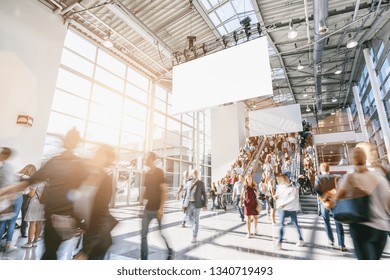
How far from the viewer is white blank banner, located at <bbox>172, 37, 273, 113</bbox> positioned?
17.1 feet

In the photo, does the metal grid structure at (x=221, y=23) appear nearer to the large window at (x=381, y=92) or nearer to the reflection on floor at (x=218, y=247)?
the large window at (x=381, y=92)

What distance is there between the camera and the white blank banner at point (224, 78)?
5.20 meters

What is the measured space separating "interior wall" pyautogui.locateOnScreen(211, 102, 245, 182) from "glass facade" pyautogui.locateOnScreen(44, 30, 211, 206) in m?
1.22

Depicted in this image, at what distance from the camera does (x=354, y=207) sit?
1.52m

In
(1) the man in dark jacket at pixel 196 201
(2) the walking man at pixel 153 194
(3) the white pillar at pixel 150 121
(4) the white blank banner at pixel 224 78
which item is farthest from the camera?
(3) the white pillar at pixel 150 121

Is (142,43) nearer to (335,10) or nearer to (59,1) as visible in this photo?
(59,1)

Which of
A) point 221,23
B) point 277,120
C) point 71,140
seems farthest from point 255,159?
point 71,140

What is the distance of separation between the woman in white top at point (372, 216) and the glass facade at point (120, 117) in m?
6.11

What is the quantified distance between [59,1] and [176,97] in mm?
4763

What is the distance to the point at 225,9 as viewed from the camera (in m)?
7.68

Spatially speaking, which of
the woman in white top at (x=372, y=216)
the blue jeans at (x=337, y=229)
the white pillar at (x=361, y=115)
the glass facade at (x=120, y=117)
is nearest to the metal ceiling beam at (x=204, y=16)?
the glass facade at (x=120, y=117)

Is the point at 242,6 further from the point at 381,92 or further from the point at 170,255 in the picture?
the point at 170,255

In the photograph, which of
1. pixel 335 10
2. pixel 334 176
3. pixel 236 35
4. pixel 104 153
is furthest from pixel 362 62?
pixel 104 153

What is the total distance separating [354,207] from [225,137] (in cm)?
1220
